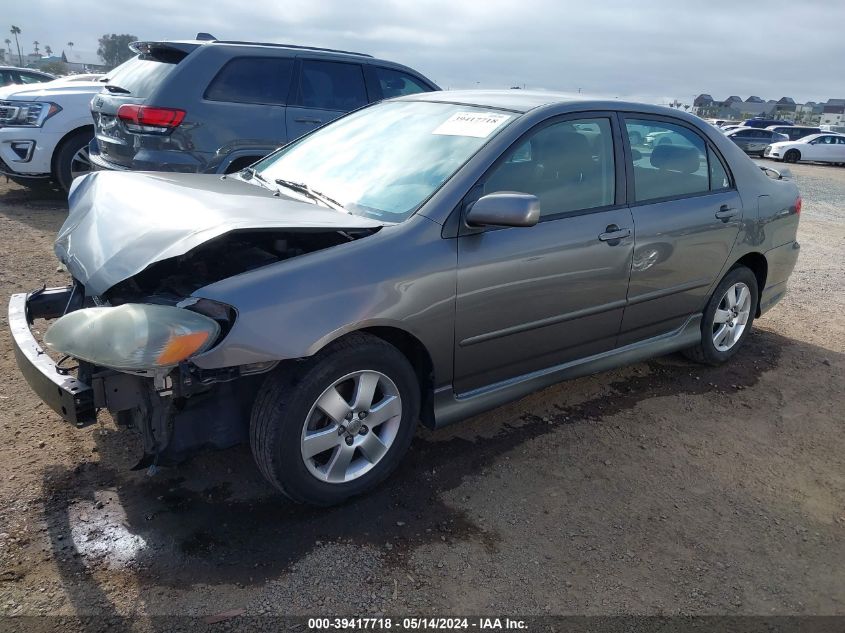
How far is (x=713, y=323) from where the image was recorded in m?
4.39

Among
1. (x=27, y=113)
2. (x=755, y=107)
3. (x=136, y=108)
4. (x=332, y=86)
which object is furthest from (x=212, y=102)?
(x=755, y=107)

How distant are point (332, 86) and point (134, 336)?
5097 millimetres

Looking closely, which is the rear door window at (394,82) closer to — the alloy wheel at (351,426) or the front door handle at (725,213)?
the front door handle at (725,213)

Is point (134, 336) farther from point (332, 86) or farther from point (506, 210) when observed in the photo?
point (332, 86)

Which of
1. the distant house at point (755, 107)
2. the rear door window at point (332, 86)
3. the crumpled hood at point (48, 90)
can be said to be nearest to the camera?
the rear door window at point (332, 86)

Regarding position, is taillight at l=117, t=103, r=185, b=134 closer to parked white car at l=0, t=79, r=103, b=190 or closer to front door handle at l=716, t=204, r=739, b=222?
parked white car at l=0, t=79, r=103, b=190

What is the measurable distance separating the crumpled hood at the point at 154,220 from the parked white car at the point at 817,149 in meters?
28.4

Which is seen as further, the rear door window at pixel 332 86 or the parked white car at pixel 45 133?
the parked white car at pixel 45 133

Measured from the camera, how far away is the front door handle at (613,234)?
3418 millimetres

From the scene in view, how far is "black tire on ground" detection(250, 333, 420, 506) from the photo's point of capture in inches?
100

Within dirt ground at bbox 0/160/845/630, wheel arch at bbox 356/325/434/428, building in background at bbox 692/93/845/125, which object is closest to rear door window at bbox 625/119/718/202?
dirt ground at bbox 0/160/845/630

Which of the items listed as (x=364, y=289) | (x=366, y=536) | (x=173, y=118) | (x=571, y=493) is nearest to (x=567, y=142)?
(x=364, y=289)

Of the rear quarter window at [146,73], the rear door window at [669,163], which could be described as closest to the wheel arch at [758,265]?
the rear door window at [669,163]

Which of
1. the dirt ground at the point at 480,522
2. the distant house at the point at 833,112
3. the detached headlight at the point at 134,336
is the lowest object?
the distant house at the point at 833,112
